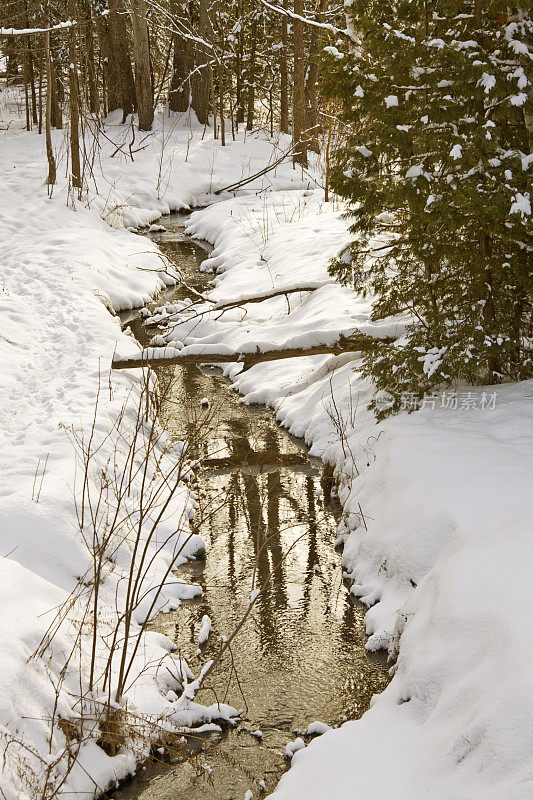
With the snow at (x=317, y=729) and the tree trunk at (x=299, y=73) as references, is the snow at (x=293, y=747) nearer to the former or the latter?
the snow at (x=317, y=729)

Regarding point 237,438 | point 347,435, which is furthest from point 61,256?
point 347,435

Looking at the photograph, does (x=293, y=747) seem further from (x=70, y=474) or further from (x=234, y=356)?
(x=234, y=356)

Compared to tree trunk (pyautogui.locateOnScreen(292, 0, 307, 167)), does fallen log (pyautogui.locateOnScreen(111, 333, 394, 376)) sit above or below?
below

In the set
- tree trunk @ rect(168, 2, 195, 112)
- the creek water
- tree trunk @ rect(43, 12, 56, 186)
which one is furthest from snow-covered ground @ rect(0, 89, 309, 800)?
tree trunk @ rect(168, 2, 195, 112)

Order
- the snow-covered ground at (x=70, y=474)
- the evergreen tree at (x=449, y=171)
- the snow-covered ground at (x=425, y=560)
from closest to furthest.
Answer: the snow-covered ground at (x=425, y=560) → the snow-covered ground at (x=70, y=474) → the evergreen tree at (x=449, y=171)

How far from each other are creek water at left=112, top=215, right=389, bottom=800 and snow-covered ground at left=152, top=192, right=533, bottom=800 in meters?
0.19

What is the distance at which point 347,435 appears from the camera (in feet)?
23.7

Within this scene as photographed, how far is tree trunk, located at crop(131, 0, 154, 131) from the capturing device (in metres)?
18.9

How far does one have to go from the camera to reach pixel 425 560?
203 inches

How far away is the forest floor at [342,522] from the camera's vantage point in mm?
3455

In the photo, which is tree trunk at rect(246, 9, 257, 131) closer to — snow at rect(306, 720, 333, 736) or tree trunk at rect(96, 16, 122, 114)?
tree trunk at rect(96, 16, 122, 114)

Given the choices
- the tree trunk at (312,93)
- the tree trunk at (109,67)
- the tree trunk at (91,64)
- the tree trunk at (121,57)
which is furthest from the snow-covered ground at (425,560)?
the tree trunk at (109,67)

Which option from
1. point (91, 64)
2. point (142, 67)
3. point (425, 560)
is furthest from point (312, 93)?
point (425, 560)

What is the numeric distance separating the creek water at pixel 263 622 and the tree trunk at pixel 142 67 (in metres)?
14.2
